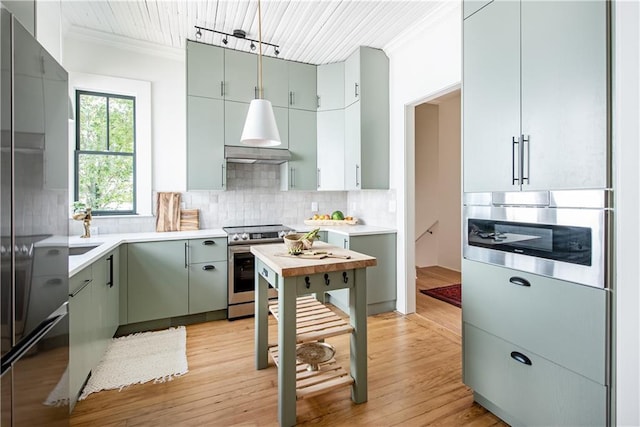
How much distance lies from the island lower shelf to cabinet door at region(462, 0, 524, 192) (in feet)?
4.12

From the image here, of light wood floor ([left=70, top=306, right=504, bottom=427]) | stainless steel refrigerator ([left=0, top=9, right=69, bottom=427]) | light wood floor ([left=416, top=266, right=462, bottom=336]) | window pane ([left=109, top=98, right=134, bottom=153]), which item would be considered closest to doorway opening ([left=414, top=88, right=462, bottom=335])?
light wood floor ([left=416, top=266, right=462, bottom=336])

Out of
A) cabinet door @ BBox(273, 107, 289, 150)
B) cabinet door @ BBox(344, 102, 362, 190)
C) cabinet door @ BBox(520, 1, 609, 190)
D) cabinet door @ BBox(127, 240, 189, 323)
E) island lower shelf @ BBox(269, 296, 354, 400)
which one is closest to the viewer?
cabinet door @ BBox(520, 1, 609, 190)

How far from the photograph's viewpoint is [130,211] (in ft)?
11.5

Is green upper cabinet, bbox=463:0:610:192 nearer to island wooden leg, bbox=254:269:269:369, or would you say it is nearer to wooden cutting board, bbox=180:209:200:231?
island wooden leg, bbox=254:269:269:369

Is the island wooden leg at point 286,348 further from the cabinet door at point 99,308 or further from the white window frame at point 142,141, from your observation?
the white window frame at point 142,141

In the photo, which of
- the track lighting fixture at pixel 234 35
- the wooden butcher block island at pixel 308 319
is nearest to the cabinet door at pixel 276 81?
the track lighting fixture at pixel 234 35

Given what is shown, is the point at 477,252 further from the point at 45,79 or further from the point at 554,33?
the point at 45,79

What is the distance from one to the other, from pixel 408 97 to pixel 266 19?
1.62 meters

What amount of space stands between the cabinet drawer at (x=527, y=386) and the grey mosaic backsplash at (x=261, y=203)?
189cm

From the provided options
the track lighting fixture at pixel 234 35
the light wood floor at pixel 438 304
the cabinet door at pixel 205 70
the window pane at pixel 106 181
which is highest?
the track lighting fixture at pixel 234 35

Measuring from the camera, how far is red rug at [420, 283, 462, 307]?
3.96 metres

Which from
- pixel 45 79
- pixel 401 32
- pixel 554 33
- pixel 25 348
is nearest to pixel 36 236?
pixel 25 348

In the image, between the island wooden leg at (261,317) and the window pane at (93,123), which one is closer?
the island wooden leg at (261,317)

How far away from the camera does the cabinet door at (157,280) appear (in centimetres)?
298
